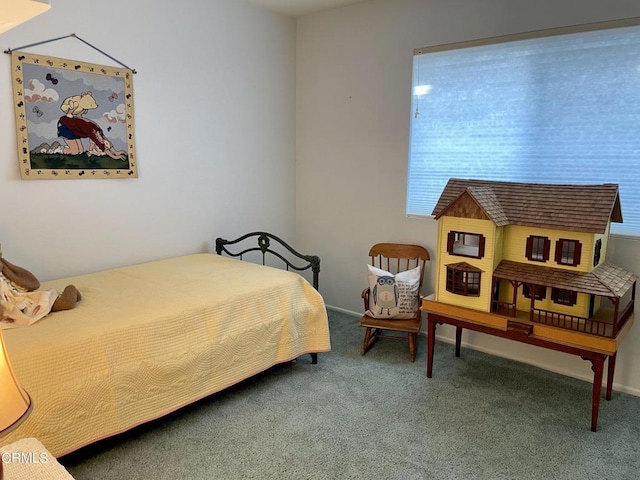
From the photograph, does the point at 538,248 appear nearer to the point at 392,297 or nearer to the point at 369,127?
the point at 392,297

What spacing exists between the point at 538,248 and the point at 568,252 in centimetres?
15

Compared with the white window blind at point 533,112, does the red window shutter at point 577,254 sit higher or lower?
lower

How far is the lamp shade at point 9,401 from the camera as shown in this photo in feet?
2.68

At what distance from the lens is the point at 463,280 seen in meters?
2.72

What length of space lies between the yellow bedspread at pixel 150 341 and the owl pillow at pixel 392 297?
440 millimetres

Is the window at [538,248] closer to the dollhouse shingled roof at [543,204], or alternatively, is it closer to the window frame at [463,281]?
the dollhouse shingled roof at [543,204]

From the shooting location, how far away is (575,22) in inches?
109

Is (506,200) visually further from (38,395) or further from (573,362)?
(38,395)

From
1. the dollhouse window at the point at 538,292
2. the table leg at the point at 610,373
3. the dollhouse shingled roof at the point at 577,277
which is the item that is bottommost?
the table leg at the point at 610,373

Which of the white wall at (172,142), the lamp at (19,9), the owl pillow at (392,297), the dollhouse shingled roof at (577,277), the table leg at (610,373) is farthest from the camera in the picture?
the owl pillow at (392,297)

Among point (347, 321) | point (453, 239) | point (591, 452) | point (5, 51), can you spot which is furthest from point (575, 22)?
point (5, 51)

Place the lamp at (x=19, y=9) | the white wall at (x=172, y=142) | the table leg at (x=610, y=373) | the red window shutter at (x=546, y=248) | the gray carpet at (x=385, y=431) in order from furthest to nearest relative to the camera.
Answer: the white wall at (x=172, y=142) < the table leg at (x=610, y=373) < the red window shutter at (x=546, y=248) < the gray carpet at (x=385, y=431) < the lamp at (x=19, y=9)

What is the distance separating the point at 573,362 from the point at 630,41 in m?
1.90

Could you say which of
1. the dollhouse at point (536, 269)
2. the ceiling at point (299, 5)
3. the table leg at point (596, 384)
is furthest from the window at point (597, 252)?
the ceiling at point (299, 5)
